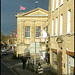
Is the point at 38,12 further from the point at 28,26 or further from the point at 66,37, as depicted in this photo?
the point at 66,37

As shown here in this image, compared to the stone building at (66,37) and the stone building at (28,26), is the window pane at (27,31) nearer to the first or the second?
the stone building at (28,26)

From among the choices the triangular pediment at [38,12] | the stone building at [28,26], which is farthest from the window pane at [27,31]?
the triangular pediment at [38,12]

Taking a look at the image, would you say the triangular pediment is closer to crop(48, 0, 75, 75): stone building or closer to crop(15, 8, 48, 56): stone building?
crop(15, 8, 48, 56): stone building

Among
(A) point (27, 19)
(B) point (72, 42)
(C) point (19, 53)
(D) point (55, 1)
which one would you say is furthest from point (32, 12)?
(B) point (72, 42)

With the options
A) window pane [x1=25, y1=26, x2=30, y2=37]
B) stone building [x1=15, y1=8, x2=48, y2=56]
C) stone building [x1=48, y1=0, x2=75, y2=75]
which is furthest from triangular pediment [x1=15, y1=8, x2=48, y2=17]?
stone building [x1=48, y1=0, x2=75, y2=75]

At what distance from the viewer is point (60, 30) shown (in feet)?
52.7

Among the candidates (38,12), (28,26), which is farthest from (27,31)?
(38,12)

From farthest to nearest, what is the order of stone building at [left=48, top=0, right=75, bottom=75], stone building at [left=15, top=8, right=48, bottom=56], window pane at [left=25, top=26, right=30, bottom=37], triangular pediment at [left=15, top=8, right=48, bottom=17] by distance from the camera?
triangular pediment at [left=15, top=8, right=48, bottom=17]
window pane at [left=25, top=26, right=30, bottom=37]
stone building at [left=15, top=8, right=48, bottom=56]
stone building at [left=48, top=0, right=75, bottom=75]

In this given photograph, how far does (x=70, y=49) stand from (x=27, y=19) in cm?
3335

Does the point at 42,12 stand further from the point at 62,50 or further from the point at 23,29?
the point at 62,50

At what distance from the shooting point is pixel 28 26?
45.4 meters

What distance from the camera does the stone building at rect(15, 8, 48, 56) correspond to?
4475 cm

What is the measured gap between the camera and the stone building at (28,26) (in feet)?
147

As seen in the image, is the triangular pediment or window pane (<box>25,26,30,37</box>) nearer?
window pane (<box>25,26,30,37</box>)
